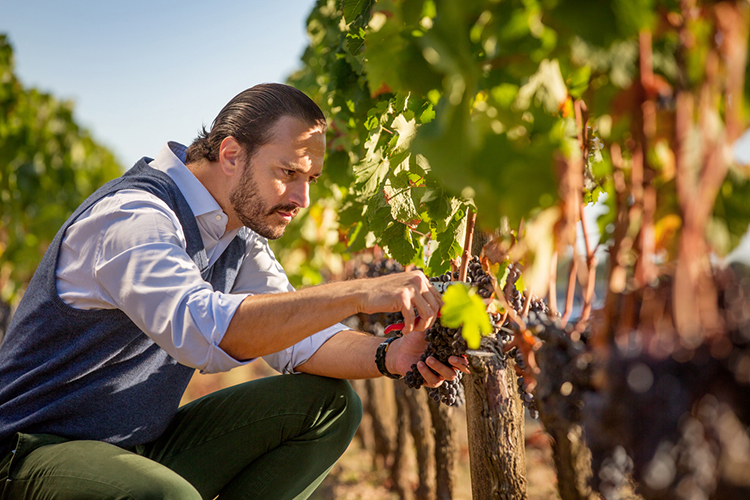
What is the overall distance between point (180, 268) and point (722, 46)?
1.25 metres

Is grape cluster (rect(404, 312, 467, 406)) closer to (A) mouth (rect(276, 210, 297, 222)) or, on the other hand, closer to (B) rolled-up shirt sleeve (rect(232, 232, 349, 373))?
(B) rolled-up shirt sleeve (rect(232, 232, 349, 373))

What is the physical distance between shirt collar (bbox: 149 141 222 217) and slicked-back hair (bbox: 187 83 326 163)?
18 centimetres

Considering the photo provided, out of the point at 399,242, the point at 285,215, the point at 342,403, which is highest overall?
the point at 285,215

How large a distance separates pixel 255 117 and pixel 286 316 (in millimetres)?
1024

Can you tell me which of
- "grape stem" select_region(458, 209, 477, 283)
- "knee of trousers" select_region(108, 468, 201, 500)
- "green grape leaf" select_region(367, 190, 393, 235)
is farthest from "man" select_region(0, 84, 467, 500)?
"green grape leaf" select_region(367, 190, 393, 235)

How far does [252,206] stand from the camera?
208 cm

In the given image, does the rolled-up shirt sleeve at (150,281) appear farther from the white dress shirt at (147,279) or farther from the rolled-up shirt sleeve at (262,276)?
the rolled-up shirt sleeve at (262,276)

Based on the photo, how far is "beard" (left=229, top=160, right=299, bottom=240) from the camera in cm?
207

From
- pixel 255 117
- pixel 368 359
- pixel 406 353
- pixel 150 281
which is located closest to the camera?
pixel 150 281

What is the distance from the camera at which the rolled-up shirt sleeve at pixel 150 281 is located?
1.42 metres

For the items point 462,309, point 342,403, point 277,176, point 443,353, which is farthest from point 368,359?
point 462,309

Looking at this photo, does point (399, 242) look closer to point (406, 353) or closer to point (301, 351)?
point (406, 353)

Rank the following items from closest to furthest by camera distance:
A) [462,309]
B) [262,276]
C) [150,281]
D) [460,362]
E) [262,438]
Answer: [462,309]
[150,281]
[460,362]
[262,438]
[262,276]

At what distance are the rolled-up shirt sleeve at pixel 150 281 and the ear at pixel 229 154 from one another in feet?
1.61
